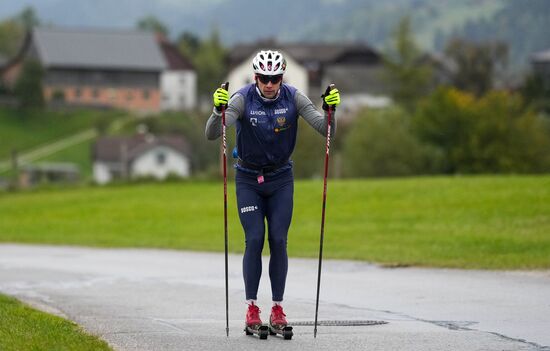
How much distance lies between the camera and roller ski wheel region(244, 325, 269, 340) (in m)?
11.2

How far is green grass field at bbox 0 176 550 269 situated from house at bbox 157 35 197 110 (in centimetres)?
12799

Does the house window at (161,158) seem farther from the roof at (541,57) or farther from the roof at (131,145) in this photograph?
the roof at (541,57)

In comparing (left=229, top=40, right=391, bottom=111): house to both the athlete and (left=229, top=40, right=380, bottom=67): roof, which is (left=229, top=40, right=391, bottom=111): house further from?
the athlete

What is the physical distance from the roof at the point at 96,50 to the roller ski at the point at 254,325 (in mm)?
154512

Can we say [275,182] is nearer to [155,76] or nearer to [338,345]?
[338,345]

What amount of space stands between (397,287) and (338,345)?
16.1 ft

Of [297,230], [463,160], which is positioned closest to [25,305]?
[297,230]

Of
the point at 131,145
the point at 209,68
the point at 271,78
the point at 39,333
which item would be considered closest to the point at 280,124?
the point at 271,78

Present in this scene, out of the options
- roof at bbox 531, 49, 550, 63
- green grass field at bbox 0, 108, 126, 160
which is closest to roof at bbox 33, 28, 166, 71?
green grass field at bbox 0, 108, 126, 160

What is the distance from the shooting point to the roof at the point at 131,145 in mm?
116938

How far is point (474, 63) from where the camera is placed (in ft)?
496

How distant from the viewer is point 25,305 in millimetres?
14250

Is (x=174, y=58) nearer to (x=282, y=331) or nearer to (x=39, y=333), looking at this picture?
(x=39, y=333)

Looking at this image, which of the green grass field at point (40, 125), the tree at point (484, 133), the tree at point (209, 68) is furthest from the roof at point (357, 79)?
the tree at point (484, 133)
